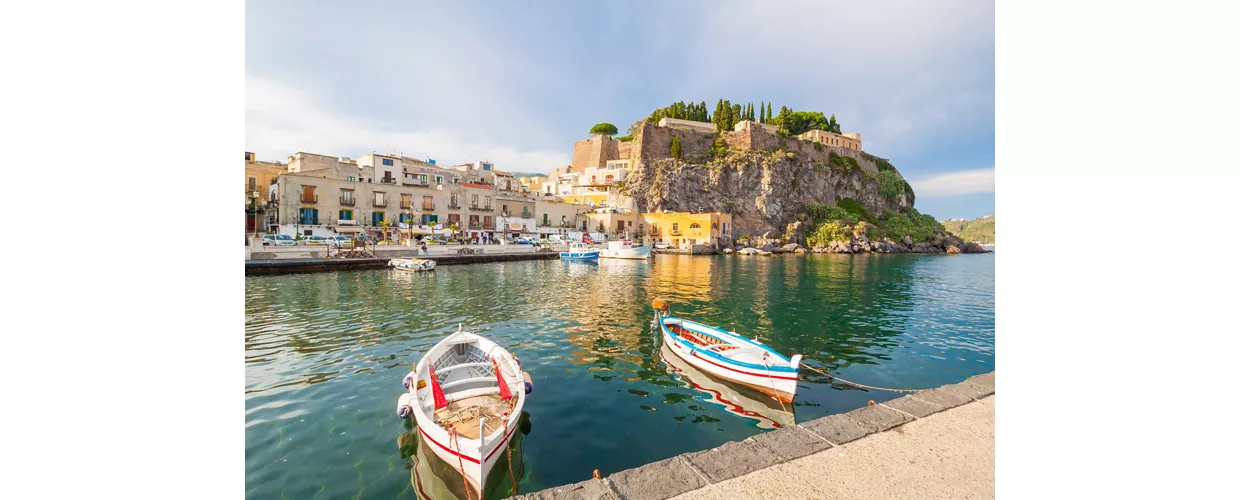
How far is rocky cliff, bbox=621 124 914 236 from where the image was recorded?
2387 inches

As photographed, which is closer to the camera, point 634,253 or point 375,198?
point 375,198

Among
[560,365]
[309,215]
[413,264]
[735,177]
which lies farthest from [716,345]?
[735,177]

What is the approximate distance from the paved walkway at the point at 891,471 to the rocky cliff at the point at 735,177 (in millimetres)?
55645

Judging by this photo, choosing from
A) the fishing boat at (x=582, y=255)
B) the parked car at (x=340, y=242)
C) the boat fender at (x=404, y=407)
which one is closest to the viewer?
the boat fender at (x=404, y=407)

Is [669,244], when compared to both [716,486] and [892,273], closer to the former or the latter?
[892,273]

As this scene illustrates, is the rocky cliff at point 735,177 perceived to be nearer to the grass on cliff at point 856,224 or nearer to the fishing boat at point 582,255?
the grass on cliff at point 856,224

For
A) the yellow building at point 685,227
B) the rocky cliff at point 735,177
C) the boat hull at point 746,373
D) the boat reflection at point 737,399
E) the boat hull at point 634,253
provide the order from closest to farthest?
the boat reflection at point 737,399 < the boat hull at point 746,373 < the boat hull at point 634,253 < the yellow building at point 685,227 < the rocky cliff at point 735,177

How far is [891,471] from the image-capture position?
3545 millimetres

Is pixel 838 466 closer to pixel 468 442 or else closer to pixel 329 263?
pixel 468 442

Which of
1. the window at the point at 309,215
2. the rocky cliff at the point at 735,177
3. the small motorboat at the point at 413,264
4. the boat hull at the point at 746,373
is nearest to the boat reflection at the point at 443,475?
the boat hull at the point at 746,373

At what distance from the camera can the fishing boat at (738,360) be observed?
22.9 feet

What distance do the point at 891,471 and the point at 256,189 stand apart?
151 feet
